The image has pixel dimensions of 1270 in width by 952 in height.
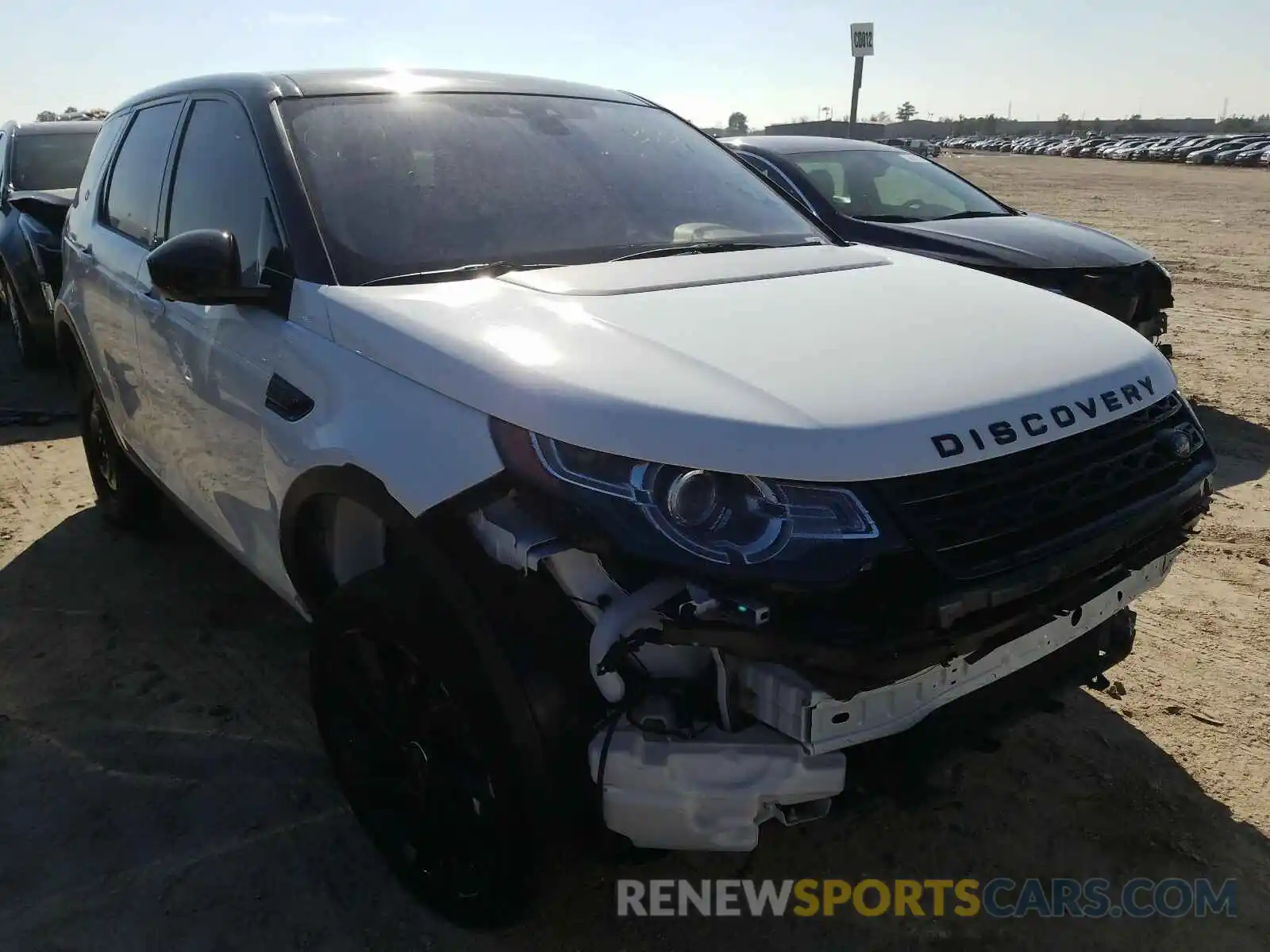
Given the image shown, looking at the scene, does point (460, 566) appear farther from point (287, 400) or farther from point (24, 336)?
point (24, 336)

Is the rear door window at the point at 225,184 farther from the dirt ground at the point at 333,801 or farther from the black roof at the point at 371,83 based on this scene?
the dirt ground at the point at 333,801

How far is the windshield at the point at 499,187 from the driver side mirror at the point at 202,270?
23cm

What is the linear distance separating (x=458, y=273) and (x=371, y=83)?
89 cm

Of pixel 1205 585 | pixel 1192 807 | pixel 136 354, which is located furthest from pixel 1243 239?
pixel 136 354

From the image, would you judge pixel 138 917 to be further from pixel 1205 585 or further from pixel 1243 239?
pixel 1243 239

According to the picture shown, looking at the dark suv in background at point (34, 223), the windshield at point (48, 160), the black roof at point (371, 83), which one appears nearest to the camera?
the black roof at point (371, 83)

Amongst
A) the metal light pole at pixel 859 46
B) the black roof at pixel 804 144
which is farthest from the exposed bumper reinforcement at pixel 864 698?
the metal light pole at pixel 859 46

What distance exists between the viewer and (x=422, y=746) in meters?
2.12

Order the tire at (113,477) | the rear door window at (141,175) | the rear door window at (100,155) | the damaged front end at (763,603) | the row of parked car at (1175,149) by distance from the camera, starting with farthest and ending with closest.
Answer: the row of parked car at (1175,149), the tire at (113,477), the rear door window at (100,155), the rear door window at (141,175), the damaged front end at (763,603)

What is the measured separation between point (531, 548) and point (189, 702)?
1.98 metres

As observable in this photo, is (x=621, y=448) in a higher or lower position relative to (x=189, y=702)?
higher

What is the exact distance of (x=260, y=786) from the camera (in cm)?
274

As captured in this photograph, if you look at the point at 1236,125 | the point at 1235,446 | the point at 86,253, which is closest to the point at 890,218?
the point at 1235,446

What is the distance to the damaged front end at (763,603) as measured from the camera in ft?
5.39
